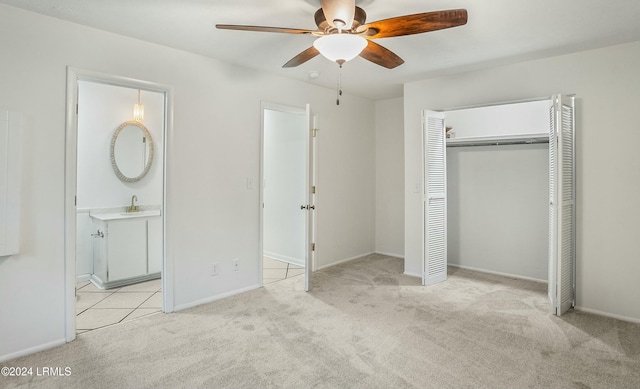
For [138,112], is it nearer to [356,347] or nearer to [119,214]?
[119,214]

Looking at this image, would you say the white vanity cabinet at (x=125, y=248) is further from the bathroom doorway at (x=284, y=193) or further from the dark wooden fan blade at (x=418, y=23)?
the dark wooden fan blade at (x=418, y=23)

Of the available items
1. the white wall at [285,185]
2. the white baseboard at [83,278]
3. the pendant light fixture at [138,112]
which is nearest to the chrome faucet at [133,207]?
the white baseboard at [83,278]

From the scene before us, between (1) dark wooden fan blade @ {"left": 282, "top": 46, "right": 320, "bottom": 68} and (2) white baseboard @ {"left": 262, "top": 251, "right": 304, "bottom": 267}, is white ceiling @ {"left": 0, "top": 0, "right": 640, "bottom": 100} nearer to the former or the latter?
(1) dark wooden fan blade @ {"left": 282, "top": 46, "right": 320, "bottom": 68}

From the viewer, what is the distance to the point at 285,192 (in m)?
5.11

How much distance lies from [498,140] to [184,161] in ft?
11.6

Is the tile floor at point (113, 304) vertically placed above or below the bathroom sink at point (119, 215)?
below

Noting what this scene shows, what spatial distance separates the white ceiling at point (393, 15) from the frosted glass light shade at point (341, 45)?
0.41m

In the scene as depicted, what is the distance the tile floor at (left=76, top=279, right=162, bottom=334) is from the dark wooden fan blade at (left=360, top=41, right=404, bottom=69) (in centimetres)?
287

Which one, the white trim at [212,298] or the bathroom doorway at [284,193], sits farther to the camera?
the bathroom doorway at [284,193]

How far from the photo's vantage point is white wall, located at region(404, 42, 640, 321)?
3.08m

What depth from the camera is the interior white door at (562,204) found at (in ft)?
10.1

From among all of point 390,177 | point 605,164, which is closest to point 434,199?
point 390,177

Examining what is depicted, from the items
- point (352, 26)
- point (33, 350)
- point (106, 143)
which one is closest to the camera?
point (352, 26)

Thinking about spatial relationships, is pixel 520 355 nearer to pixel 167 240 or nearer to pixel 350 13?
pixel 350 13
